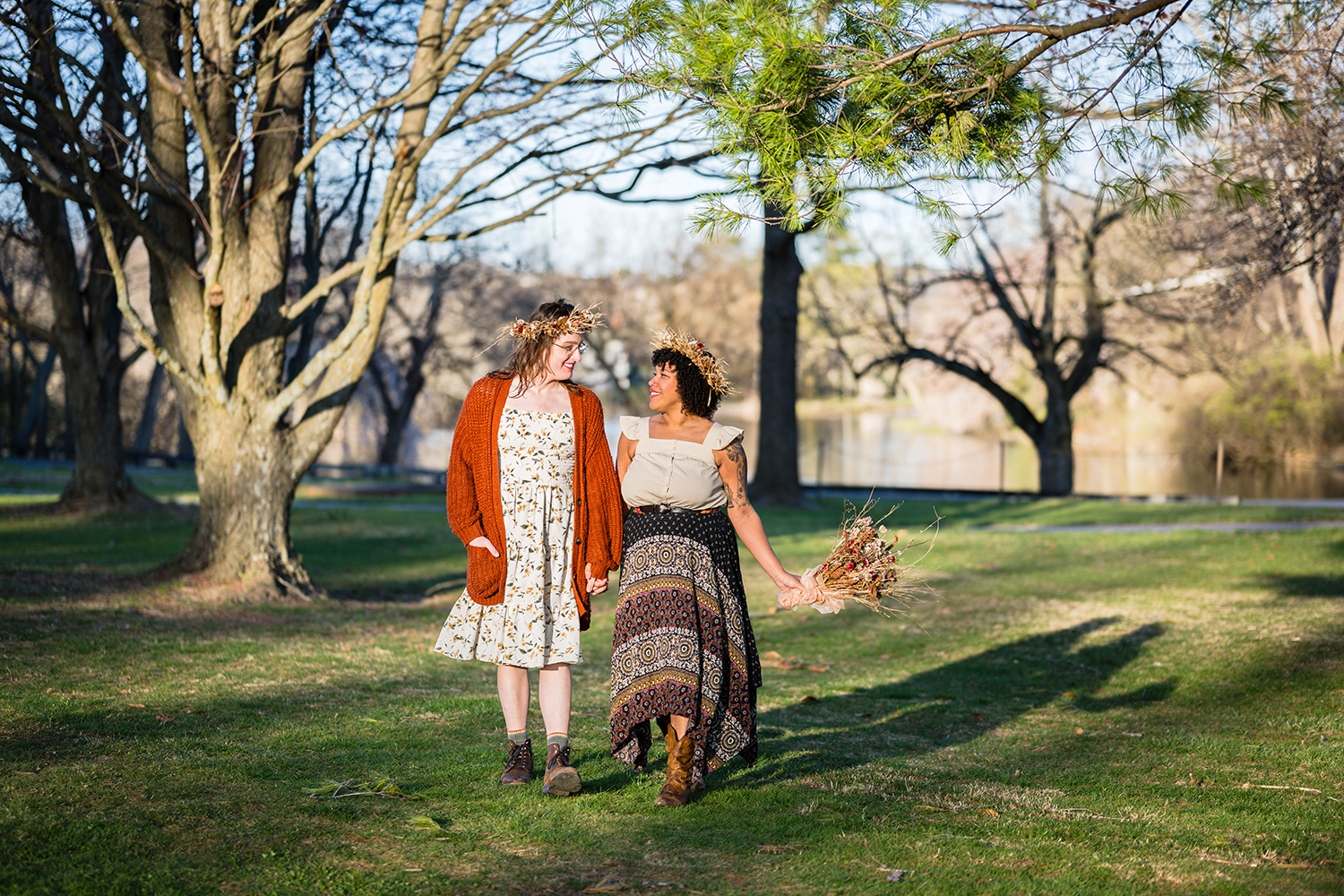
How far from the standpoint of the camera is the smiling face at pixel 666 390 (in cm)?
452

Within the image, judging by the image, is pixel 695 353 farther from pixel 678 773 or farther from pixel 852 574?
pixel 678 773

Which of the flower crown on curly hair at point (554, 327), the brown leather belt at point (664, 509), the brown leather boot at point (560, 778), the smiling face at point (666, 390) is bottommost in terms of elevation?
the brown leather boot at point (560, 778)

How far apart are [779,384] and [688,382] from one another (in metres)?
15.5

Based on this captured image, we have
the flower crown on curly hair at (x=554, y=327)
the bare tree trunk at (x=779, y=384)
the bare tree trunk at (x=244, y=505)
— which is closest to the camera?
the flower crown on curly hair at (x=554, y=327)

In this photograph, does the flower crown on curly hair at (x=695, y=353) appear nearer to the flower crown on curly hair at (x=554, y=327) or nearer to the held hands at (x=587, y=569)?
the flower crown on curly hair at (x=554, y=327)

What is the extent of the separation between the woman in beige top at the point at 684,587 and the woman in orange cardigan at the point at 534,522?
158 mm

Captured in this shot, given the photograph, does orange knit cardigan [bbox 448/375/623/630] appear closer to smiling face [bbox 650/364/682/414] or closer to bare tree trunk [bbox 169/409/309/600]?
smiling face [bbox 650/364/682/414]

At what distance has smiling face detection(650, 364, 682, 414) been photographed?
4520mm

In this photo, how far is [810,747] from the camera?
5.55 meters

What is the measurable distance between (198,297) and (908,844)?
8.09 metres

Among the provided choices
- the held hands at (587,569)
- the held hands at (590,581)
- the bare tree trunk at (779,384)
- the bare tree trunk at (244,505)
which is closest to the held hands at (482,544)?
the held hands at (587,569)

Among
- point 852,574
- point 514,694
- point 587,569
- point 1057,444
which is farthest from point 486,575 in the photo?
point 1057,444

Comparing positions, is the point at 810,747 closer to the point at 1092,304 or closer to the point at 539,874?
the point at 539,874

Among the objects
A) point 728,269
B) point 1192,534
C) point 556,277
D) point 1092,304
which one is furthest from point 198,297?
point 728,269
